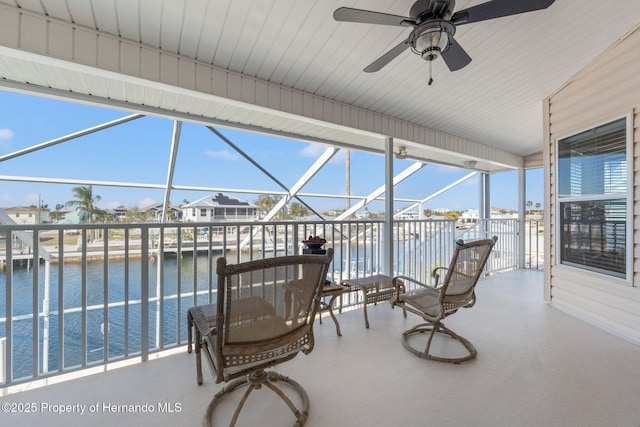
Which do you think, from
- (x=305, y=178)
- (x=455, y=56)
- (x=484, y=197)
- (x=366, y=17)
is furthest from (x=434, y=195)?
(x=366, y=17)

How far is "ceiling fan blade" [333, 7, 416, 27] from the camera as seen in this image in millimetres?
1655

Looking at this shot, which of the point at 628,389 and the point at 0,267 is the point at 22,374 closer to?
the point at 0,267

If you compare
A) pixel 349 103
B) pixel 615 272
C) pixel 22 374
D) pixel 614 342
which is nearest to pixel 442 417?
pixel 614 342

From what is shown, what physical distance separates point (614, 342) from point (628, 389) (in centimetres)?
99

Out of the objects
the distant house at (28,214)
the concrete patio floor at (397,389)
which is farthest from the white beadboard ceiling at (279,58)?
the distant house at (28,214)

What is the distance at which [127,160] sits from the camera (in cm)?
576

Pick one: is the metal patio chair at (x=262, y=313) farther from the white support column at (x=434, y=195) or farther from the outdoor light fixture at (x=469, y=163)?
the white support column at (x=434, y=195)

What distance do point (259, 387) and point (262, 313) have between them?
0.54 m

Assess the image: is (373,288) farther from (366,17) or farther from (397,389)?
(366,17)

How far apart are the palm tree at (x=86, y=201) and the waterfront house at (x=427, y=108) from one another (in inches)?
95.7

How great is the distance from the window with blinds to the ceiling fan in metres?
2.23

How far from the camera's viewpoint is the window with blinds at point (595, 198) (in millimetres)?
2859

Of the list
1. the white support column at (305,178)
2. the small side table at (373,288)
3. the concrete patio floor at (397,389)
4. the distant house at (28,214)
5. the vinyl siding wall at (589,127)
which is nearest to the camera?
the concrete patio floor at (397,389)

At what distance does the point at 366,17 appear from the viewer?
5.61ft
